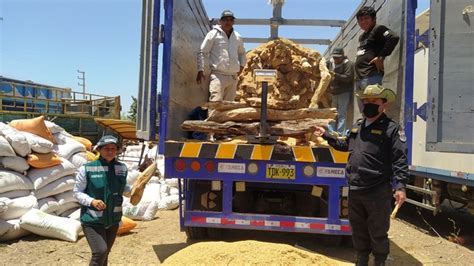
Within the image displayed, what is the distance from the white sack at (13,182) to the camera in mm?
5148

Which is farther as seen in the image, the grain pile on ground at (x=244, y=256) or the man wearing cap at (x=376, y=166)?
the grain pile on ground at (x=244, y=256)

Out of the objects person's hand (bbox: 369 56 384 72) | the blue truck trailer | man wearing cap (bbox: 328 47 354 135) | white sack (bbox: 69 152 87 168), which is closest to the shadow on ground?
the blue truck trailer

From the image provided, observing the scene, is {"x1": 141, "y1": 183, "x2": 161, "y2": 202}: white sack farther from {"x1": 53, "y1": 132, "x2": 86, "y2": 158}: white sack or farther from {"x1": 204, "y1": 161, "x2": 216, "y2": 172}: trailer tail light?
{"x1": 204, "y1": 161, "x2": 216, "y2": 172}: trailer tail light

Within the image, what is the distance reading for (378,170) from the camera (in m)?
3.39

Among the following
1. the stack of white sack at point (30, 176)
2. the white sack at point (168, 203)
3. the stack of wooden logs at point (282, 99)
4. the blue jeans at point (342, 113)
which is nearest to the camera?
the stack of wooden logs at point (282, 99)

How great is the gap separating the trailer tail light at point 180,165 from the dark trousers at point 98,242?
3.01ft

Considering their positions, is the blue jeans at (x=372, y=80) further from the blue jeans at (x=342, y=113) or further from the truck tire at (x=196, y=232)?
the truck tire at (x=196, y=232)

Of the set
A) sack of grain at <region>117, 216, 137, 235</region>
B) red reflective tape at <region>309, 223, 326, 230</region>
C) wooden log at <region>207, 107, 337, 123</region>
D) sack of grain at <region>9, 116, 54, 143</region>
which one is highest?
wooden log at <region>207, 107, 337, 123</region>

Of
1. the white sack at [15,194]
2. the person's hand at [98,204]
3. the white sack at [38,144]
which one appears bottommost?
the white sack at [15,194]

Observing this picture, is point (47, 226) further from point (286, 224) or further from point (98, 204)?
point (286, 224)

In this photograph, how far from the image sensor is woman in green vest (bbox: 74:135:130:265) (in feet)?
11.0

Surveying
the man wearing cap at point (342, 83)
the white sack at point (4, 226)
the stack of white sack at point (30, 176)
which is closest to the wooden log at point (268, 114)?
the man wearing cap at point (342, 83)

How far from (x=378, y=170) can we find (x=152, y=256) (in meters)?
2.56

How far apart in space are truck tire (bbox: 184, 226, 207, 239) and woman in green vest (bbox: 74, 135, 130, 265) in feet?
4.89
